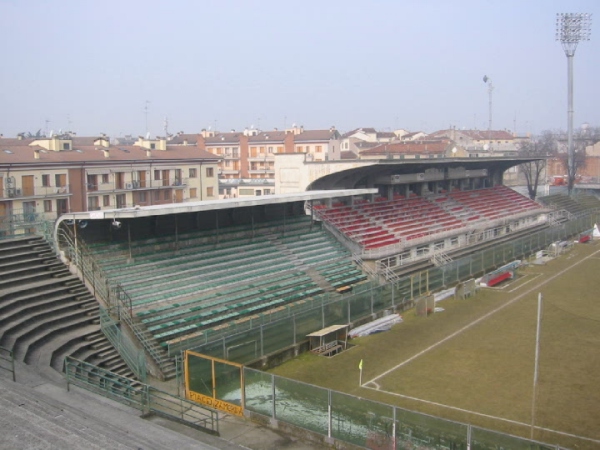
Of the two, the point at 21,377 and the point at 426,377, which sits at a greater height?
the point at 21,377

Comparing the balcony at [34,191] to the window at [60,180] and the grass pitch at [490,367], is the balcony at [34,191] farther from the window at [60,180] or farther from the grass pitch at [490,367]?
the grass pitch at [490,367]

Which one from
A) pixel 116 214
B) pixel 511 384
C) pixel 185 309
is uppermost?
pixel 116 214

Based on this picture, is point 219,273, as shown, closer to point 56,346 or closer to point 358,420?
point 56,346

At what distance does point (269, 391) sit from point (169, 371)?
4.63 meters

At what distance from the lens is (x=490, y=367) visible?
19.6 meters

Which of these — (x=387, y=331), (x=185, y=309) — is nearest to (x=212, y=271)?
(x=185, y=309)

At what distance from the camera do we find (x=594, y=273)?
3466 centimetres

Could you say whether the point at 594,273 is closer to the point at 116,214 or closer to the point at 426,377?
the point at 426,377

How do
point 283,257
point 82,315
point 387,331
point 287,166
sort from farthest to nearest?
point 287,166 → point 283,257 → point 387,331 → point 82,315

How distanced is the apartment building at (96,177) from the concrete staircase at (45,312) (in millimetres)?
10218

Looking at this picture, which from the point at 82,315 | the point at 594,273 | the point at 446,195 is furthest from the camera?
the point at 446,195

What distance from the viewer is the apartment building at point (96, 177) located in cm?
3597

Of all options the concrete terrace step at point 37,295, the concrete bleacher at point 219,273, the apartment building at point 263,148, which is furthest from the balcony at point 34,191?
the apartment building at point 263,148

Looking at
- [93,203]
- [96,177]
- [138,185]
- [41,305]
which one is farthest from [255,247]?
[138,185]
